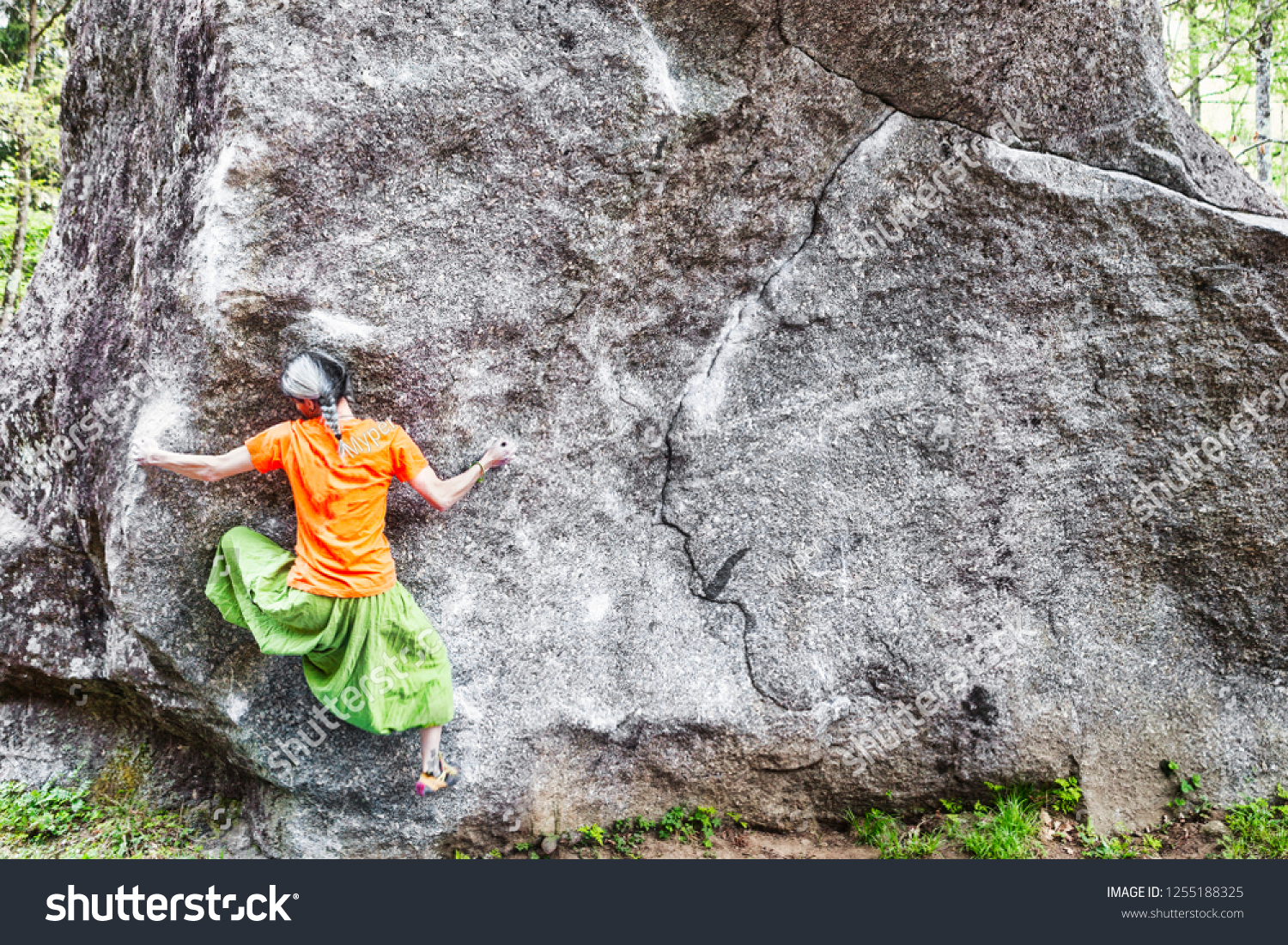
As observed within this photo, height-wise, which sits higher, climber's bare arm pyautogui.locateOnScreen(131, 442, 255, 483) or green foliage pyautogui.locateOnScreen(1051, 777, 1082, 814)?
climber's bare arm pyautogui.locateOnScreen(131, 442, 255, 483)

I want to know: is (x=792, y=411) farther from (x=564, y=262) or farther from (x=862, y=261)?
(x=564, y=262)

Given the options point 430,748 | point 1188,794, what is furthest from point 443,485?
point 1188,794

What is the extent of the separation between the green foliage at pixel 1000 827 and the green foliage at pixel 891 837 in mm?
123

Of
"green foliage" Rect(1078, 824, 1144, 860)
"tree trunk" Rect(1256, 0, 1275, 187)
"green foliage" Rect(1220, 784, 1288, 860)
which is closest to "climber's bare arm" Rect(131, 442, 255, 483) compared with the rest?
"green foliage" Rect(1078, 824, 1144, 860)

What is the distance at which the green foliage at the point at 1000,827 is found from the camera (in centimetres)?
373

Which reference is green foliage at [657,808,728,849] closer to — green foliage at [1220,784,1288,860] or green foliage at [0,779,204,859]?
green foliage at [0,779,204,859]

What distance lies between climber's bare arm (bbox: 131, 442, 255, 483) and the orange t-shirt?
0.16 ft

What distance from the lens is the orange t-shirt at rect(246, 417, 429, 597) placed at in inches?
118

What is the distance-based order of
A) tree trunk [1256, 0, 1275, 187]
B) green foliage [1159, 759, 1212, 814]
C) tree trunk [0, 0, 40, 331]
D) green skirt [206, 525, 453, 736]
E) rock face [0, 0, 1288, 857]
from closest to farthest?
green skirt [206, 525, 453, 736] < rock face [0, 0, 1288, 857] < green foliage [1159, 759, 1212, 814] < tree trunk [0, 0, 40, 331] < tree trunk [1256, 0, 1275, 187]

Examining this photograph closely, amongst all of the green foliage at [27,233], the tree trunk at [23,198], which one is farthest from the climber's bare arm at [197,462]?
the green foliage at [27,233]

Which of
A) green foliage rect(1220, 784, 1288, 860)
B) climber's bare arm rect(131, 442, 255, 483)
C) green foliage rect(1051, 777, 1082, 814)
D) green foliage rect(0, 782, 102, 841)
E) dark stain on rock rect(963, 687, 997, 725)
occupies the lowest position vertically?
green foliage rect(0, 782, 102, 841)

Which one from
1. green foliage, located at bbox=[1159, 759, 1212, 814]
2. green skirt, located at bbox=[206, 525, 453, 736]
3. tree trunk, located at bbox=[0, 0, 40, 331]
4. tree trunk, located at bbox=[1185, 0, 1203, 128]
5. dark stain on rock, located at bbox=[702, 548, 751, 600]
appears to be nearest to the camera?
green skirt, located at bbox=[206, 525, 453, 736]

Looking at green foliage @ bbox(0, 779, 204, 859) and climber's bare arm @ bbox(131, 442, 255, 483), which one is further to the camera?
green foliage @ bbox(0, 779, 204, 859)

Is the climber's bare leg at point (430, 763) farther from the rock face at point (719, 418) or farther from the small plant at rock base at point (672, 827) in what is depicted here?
the small plant at rock base at point (672, 827)
